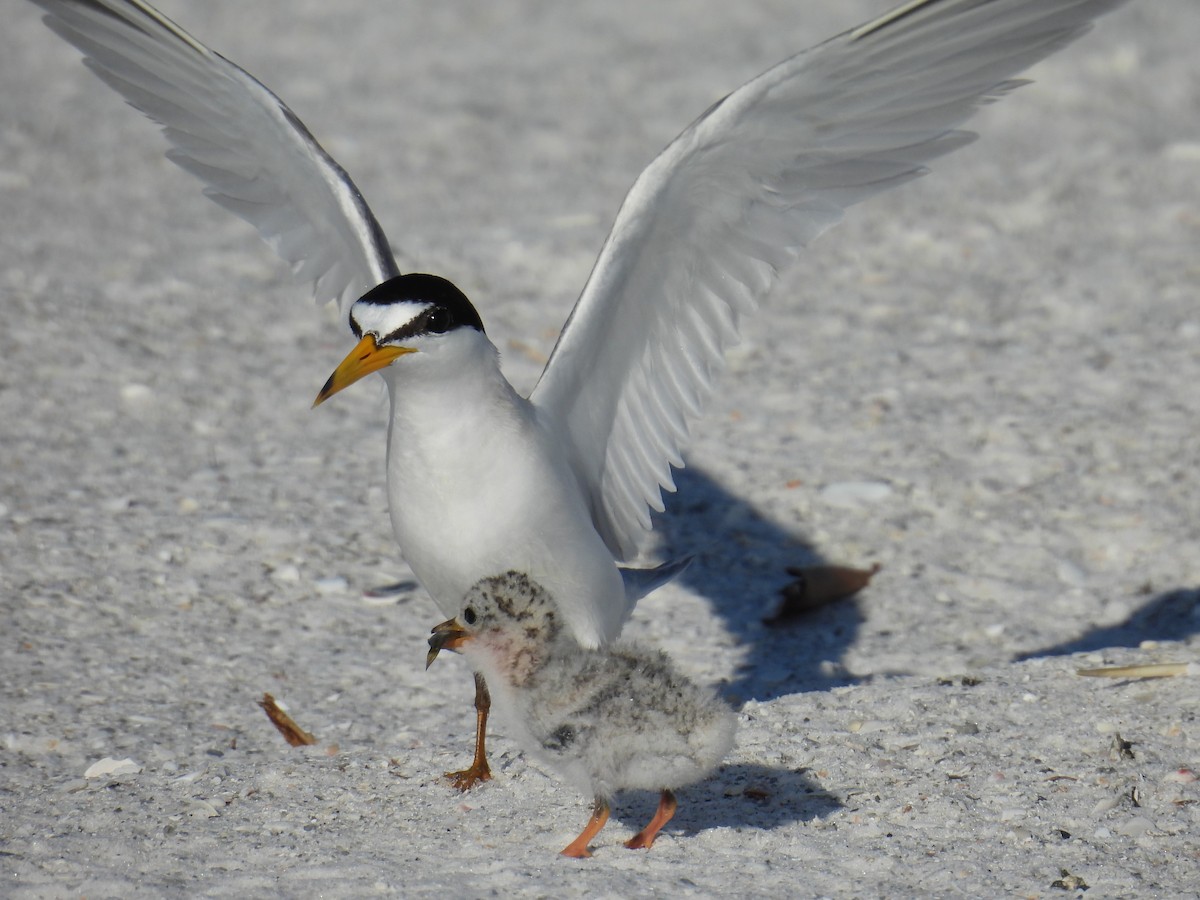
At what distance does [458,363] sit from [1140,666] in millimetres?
2015

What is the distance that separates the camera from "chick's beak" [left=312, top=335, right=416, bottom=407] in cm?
364

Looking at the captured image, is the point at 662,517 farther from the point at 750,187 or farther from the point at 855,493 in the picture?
the point at 750,187

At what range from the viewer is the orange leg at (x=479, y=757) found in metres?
3.83

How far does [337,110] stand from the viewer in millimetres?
9016

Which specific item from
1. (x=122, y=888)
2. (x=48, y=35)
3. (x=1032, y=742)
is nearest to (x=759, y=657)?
(x=1032, y=742)

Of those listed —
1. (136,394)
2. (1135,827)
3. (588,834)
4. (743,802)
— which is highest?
(136,394)

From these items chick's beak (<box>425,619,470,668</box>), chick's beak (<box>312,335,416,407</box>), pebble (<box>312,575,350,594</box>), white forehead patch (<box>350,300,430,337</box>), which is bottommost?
pebble (<box>312,575,350,594</box>)

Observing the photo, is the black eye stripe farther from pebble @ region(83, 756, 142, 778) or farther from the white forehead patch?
pebble @ region(83, 756, 142, 778)

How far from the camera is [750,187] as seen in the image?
12.9 ft

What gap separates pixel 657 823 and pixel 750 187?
1609 millimetres

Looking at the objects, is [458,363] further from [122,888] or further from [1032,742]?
[1032,742]

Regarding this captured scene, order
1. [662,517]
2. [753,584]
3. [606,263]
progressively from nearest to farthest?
[606,263] < [753,584] < [662,517]

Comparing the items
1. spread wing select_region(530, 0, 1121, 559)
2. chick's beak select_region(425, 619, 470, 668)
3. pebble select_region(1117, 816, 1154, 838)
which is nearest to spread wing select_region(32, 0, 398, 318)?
spread wing select_region(530, 0, 1121, 559)

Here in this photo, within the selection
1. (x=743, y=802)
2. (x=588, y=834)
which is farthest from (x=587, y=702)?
(x=743, y=802)
